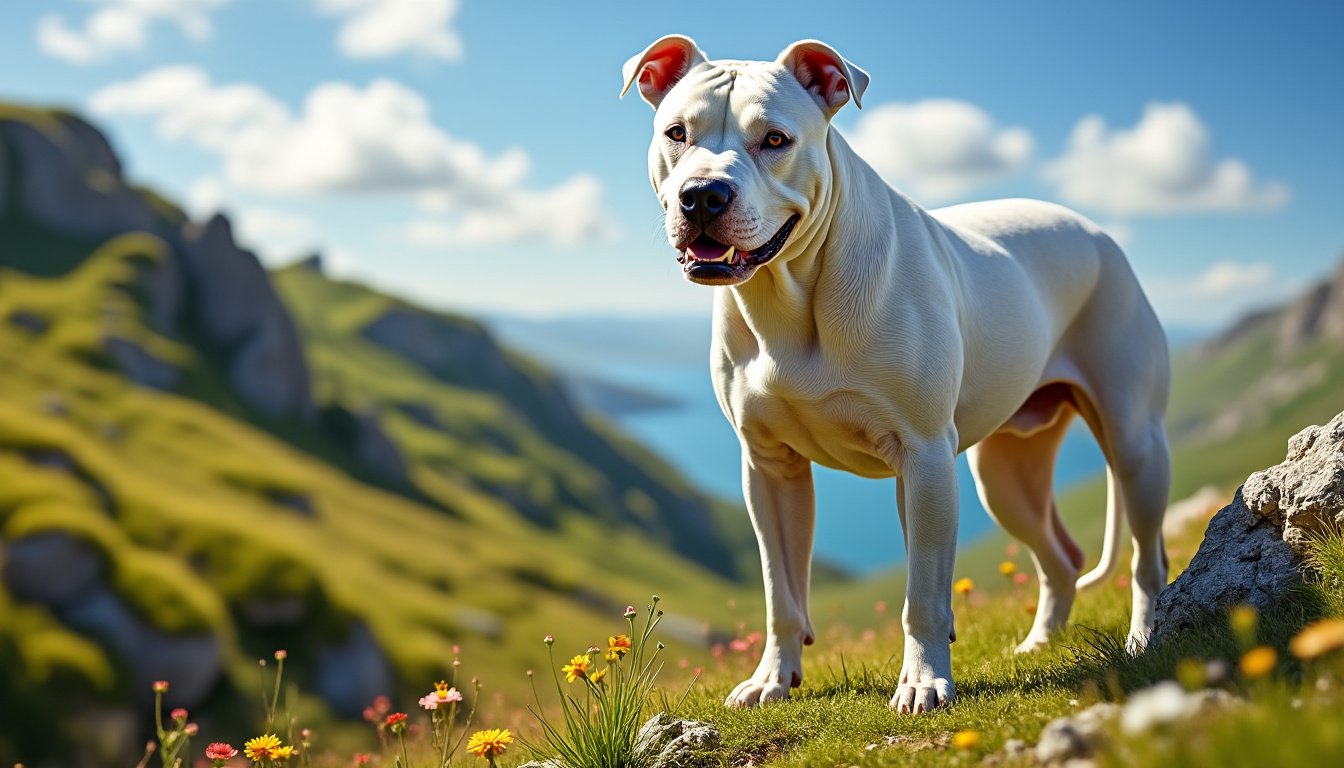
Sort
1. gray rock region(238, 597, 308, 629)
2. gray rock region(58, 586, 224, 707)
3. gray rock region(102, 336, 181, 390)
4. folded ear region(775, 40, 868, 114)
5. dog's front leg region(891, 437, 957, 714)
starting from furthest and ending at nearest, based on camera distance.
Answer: gray rock region(102, 336, 181, 390), gray rock region(238, 597, 308, 629), gray rock region(58, 586, 224, 707), dog's front leg region(891, 437, 957, 714), folded ear region(775, 40, 868, 114)

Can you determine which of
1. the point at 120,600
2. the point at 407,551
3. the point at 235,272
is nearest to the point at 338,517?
the point at 407,551

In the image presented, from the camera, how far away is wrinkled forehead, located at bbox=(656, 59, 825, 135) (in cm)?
567

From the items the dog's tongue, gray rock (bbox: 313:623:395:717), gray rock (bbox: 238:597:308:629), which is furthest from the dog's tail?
gray rock (bbox: 238:597:308:629)

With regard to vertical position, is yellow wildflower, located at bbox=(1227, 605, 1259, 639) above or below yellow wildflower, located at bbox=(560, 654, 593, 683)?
above

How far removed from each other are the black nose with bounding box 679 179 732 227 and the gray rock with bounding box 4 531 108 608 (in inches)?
2877

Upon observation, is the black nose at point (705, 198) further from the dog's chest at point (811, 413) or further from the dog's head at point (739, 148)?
the dog's chest at point (811, 413)

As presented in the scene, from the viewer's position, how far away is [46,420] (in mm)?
91375

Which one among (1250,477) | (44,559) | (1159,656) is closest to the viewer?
(1159,656)

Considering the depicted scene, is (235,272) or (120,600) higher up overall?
(235,272)

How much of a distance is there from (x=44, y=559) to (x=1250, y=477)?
7506 centimetres

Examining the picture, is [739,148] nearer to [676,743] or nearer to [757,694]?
[676,743]

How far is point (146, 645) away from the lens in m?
67.8

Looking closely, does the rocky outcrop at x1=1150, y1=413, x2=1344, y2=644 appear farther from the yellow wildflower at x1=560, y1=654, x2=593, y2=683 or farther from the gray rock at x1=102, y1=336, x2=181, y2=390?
the gray rock at x1=102, y1=336, x2=181, y2=390

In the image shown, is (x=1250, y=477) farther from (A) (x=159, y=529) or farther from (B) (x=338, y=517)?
(B) (x=338, y=517)
